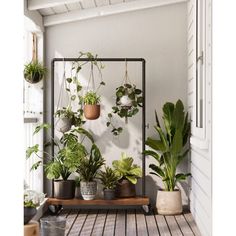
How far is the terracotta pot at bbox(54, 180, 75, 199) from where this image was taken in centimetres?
591

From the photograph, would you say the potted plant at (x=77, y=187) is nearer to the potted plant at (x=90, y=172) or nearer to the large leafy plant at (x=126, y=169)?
the potted plant at (x=90, y=172)

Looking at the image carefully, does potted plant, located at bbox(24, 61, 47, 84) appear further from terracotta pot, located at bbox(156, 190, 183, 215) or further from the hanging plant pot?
terracotta pot, located at bbox(156, 190, 183, 215)

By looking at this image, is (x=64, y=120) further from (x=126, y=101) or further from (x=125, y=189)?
(x=125, y=189)

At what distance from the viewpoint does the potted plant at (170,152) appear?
5.91 metres

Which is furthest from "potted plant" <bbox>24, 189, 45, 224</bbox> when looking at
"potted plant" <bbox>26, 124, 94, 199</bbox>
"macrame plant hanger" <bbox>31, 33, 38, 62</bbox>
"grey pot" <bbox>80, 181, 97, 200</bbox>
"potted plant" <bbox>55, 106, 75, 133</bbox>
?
"macrame plant hanger" <bbox>31, 33, 38, 62</bbox>

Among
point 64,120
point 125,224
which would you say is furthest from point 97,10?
point 125,224

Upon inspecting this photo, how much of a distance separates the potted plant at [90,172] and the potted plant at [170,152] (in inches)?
23.2

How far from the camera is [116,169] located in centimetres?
612

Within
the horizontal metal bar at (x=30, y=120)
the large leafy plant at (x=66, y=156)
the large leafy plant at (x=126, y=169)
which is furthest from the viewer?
the large leafy plant at (x=126, y=169)

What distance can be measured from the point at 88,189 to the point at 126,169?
54cm

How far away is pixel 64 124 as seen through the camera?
19.4ft

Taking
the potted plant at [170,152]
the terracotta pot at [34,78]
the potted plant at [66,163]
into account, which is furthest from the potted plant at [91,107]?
the potted plant at [170,152]
